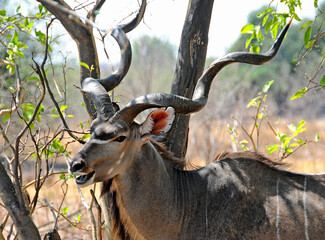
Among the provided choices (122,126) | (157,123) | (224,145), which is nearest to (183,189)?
(157,123)

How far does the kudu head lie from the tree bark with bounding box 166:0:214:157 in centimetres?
64

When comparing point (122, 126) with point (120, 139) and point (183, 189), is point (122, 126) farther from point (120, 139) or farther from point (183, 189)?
point (183, 189)

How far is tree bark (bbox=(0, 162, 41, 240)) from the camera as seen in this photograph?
107 inches

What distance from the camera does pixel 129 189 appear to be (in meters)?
2.81

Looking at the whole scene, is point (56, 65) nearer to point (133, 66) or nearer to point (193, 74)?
point (133, 66)

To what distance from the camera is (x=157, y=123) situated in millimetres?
2863

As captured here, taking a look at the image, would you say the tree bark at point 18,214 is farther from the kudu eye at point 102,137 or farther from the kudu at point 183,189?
the kudu eye at point 102,137

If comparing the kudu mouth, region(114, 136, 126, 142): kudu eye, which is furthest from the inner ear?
the kudu mouth

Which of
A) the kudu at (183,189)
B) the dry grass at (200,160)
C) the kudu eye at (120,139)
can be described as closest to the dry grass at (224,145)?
the dry grass at (200,160)

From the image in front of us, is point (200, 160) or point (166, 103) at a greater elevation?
point (166, 103)

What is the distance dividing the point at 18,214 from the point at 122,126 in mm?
797

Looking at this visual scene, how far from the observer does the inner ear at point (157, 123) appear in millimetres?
2791

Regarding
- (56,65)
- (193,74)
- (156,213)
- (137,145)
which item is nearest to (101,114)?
(137,145)

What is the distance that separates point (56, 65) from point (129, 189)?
22.8 ft
